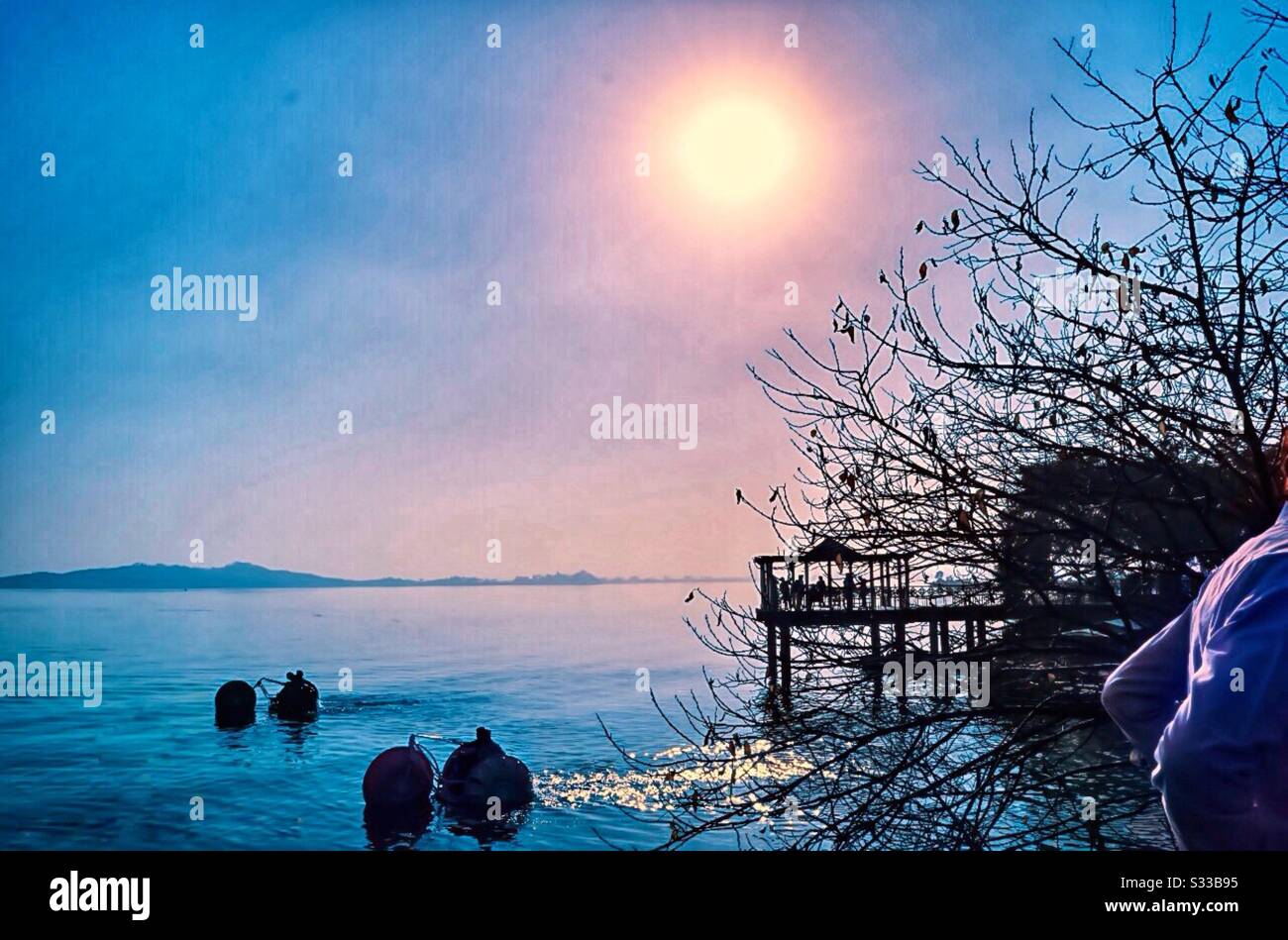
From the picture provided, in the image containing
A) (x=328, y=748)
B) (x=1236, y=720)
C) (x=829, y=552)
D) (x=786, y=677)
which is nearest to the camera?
(x=1236, y=720)

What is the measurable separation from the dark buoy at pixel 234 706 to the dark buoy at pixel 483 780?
26.1 metres

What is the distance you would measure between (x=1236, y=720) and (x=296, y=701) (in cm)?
4814

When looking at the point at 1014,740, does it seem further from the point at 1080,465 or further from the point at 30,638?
the point at 30,638

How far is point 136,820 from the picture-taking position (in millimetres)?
28391

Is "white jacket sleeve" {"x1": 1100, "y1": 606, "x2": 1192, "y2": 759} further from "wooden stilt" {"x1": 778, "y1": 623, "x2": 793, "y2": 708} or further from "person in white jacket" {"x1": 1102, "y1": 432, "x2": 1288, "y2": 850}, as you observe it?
"wooden stilt" {"x1": 778, "y1": 623, "x2": 793, "y2": 708}

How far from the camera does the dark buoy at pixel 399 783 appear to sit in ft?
78.3

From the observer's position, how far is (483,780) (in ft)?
79.4

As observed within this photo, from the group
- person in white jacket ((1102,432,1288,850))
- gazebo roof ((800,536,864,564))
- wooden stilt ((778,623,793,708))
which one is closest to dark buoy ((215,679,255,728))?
wooden stilt ((778,623,793,708))

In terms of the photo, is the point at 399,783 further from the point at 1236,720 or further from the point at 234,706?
the point at 234,706

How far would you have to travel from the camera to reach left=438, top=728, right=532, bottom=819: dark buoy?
79.2 ft

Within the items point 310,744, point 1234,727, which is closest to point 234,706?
point 310,744

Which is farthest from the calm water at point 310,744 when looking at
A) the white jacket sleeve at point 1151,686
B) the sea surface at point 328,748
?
the white jacket sleeve at point 1151,686

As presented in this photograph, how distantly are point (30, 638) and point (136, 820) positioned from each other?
116m
